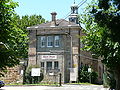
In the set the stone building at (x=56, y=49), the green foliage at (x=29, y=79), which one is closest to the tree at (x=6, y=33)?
the green foliage at (x=29, y=79)

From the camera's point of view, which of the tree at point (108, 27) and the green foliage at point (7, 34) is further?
the green foliage at point (7, 34)

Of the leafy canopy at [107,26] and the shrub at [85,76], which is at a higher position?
the leafy canopy at [107,26]

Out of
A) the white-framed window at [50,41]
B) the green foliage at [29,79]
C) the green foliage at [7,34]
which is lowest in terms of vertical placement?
the green foliage at [29,79]

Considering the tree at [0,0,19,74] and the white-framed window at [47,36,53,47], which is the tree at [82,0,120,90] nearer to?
the tree at [0,0,19,74]

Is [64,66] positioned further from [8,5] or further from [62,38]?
[8,5]

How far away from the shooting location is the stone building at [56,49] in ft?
143

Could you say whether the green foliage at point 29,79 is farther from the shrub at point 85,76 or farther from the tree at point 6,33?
the tree at point 6,33

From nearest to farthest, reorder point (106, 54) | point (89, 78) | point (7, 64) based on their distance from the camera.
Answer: point (7, 64) < point (106, 54) < point (89, 78)

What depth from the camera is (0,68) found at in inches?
440

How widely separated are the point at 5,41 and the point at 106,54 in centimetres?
755

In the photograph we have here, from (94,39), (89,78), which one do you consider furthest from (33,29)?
(94,39)

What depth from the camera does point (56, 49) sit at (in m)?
44.8

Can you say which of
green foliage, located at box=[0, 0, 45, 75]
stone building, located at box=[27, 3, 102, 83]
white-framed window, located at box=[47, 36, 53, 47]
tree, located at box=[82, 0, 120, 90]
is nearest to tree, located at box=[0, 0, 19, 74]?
green foliage, located at box=[0, 0, 45, 75]

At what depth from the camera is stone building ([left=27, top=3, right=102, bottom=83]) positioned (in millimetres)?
43656
